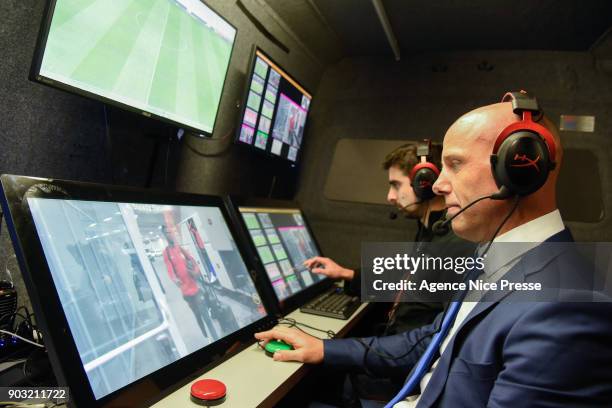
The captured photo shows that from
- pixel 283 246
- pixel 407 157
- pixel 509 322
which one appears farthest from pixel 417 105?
pixel 509 322

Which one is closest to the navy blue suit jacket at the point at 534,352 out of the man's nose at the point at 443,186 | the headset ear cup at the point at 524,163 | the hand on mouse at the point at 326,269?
the headset ear cup at the point at 524,163

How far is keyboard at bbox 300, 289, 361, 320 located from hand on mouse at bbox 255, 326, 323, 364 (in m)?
0.32

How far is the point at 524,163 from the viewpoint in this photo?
771 mm

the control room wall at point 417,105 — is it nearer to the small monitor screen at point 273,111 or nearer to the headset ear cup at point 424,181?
the small monitor screen at point 273,111

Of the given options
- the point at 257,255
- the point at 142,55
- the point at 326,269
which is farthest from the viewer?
the point at 326,269

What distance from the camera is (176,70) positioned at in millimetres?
1284

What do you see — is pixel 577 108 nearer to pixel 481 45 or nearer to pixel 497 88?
pixel 497 88

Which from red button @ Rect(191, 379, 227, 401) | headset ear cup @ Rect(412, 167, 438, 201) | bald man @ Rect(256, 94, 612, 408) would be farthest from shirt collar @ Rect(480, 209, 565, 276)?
headset ear cup @ Rect(412, 167, 438, 201)

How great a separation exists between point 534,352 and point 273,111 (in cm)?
160

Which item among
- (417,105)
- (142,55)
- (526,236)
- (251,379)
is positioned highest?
(417,105)

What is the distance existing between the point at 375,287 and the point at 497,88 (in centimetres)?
152

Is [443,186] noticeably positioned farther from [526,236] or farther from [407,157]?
[407,157]

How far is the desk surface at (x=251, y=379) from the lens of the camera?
79 centimetres

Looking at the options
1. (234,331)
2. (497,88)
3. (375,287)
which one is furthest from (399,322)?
(497,88)
